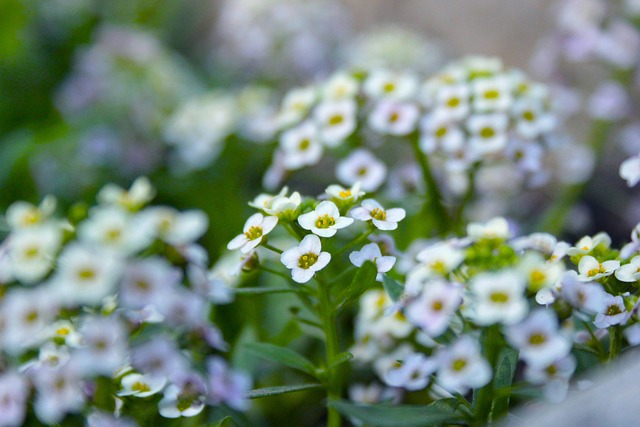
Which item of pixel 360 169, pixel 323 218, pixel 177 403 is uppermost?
pixel 323 218

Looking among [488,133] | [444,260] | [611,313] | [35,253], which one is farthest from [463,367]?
[488,133]

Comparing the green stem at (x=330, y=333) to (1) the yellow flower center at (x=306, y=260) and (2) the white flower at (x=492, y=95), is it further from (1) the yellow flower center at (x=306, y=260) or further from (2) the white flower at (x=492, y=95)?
(2) the white flower at (x=492, y=95)

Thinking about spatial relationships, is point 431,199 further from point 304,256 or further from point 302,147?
point 304,256

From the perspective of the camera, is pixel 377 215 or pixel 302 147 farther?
pixel 302 147

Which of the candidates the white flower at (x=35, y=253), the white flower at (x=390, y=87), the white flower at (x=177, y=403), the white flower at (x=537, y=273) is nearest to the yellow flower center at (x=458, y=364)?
the white flower at (x=537, y=273)

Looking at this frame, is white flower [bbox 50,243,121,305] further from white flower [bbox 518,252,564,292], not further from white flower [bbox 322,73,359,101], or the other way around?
white flower [bbox 322,73,359,101]

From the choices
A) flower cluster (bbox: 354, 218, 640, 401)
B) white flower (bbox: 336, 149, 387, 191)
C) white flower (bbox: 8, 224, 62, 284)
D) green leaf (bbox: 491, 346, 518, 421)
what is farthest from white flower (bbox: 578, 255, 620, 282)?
white flower (bbox: 8, 224, 62, 284)
